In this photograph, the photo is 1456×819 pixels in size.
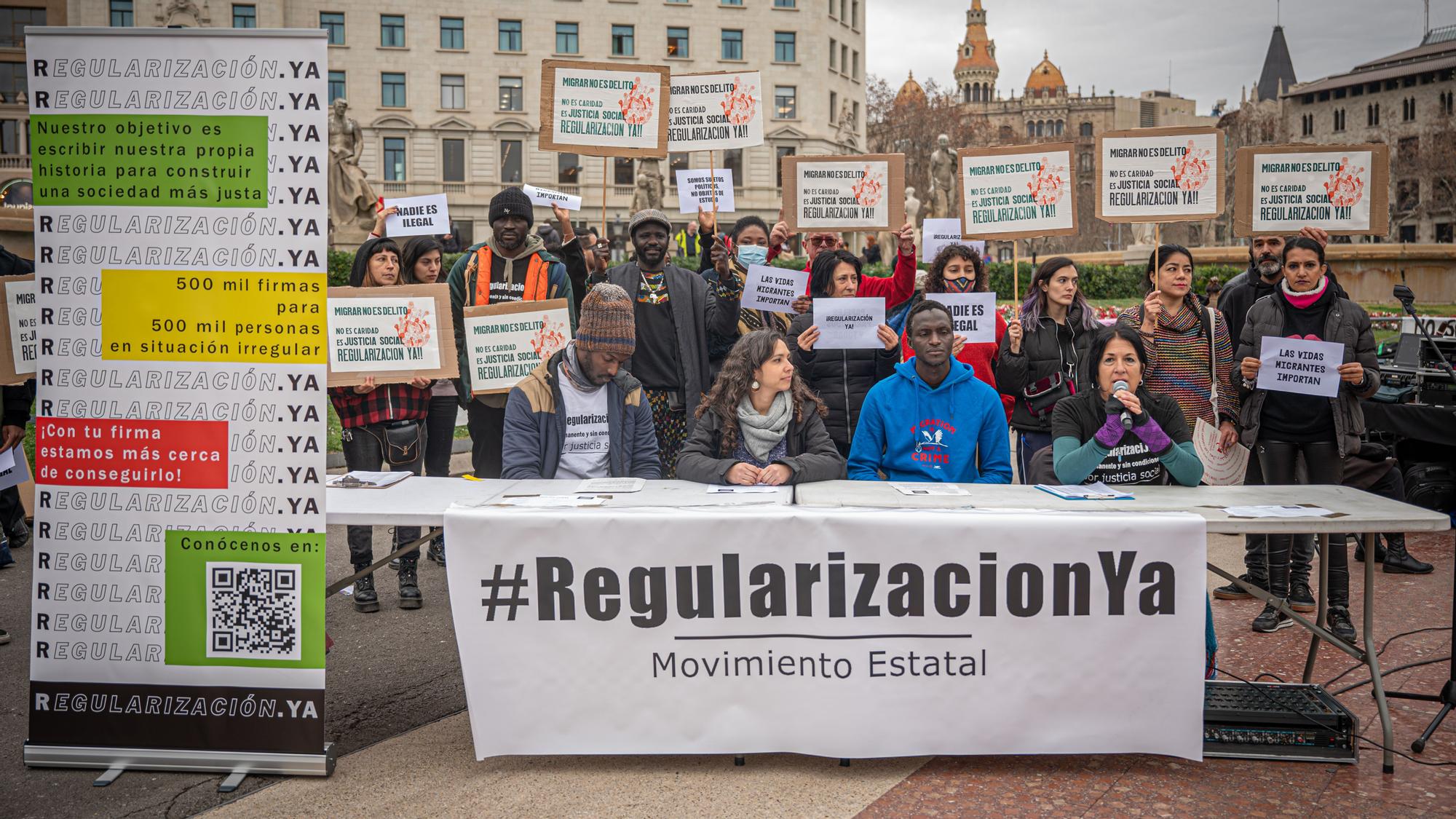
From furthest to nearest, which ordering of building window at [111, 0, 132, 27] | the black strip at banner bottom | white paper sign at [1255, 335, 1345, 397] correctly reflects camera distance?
building window at [111, 0, 132, 27] → white paper sign at [1255, 335, 1345, 397] → the black strip at banner bottom

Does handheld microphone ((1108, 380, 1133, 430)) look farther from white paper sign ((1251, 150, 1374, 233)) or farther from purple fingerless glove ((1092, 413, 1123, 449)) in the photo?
A: white paper sign ((1251, 150, 1374, 233))

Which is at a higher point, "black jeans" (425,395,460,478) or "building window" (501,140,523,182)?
"building window" (501,140,523,182)

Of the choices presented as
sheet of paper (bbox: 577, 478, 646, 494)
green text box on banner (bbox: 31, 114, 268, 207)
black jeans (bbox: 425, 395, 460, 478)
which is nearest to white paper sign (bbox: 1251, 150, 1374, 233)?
sheet of paper (bbox: 577, 478, 646, 494)

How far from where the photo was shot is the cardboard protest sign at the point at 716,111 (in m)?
7.58

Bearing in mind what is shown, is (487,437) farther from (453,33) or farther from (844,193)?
(453,33)

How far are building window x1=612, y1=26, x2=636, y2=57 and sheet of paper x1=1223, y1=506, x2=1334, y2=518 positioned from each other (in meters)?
55.9

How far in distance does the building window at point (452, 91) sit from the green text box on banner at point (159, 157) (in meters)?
55.2

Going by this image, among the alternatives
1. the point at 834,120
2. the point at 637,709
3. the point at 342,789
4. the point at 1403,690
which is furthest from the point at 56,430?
the point at 834,120

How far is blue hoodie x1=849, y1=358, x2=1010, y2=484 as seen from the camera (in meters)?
5.20

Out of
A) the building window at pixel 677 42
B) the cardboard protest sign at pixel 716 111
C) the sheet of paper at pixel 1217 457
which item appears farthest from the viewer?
the building window at pixel 677 42

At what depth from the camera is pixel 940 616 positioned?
4031 millimetres

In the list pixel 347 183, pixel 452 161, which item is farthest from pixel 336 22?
pixel 347 183

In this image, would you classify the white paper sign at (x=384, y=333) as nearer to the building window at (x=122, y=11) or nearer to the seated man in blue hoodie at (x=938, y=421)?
the seated man in blue hoodie at (x=938, y=421)

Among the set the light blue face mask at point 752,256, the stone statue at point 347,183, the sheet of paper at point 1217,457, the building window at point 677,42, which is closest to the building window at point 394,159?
the building window at point 677,42
